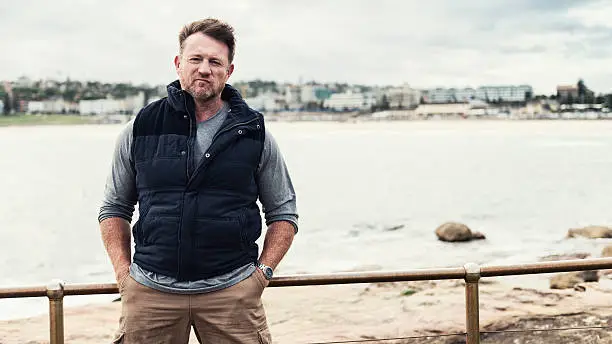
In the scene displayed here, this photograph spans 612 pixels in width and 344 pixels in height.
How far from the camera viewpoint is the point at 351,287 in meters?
14.3

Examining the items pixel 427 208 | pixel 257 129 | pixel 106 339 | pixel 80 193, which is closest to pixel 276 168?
pixel 257 129

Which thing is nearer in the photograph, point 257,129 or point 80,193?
point 257,129

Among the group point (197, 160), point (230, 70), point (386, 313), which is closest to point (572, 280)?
point (386, 313)

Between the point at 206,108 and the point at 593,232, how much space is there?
21.8 m

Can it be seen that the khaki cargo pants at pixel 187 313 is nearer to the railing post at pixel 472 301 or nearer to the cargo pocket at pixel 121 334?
the cargo pocket at pixel 121 334

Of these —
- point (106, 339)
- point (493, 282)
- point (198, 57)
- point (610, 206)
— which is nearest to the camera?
point (198, 57)

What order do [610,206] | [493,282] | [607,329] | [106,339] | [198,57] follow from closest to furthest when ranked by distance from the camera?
[198,57]
[607,329]
[106,339]
[493,282]
[610,206]

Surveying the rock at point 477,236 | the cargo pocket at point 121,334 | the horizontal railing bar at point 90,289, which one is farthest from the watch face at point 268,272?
the rock at point 477,236

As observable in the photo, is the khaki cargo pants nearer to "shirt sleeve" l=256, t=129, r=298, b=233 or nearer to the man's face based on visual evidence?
"shirt sleeve" l=256, t=129, r=298, b=233

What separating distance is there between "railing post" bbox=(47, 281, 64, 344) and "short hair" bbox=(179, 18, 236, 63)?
40.3 inches

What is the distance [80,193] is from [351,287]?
135ft

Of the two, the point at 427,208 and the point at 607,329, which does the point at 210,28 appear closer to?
the point at 607,329

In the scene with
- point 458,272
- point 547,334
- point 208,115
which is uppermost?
point 208,115

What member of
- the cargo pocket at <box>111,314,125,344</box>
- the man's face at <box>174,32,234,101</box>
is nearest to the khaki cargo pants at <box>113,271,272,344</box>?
the cargo pocket at <box>111,314,125,344</box>
